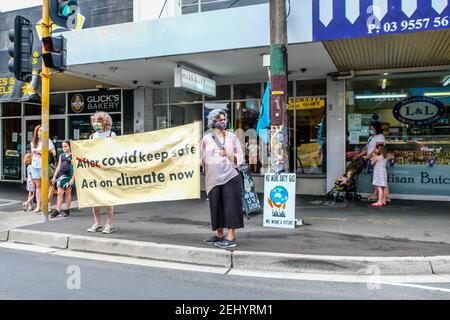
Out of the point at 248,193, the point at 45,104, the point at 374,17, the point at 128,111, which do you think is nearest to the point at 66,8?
the point at 45,104

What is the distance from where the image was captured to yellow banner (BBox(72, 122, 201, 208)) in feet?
22.4

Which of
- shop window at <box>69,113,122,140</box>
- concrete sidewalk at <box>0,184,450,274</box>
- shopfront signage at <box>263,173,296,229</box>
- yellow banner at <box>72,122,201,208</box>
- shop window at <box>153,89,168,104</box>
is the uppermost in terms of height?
shop window at <box>153,89,168,104</box>

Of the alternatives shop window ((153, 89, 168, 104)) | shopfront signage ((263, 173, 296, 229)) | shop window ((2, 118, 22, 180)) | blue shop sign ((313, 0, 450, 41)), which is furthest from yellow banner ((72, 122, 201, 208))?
shop window ((2, 118, 22, 180))

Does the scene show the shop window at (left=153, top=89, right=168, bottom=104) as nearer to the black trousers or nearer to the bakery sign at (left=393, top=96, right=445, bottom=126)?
the bakery sign at (left=393, top=96, right=445, bottom=126)

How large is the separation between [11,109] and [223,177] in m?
13.4

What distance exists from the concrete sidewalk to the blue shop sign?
132 inches

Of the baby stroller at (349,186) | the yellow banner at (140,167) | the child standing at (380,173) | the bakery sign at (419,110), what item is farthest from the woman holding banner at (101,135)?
the bakery sign at (419,110)

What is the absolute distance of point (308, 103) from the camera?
41.0 feet

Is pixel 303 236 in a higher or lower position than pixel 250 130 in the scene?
lower

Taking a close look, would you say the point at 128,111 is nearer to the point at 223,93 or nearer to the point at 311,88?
the point at 223,93

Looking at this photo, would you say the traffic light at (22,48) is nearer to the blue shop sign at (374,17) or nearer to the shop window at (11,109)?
the blue shop sign at (374,17)

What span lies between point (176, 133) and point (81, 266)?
2352 mm

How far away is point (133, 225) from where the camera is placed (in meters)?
8.03
